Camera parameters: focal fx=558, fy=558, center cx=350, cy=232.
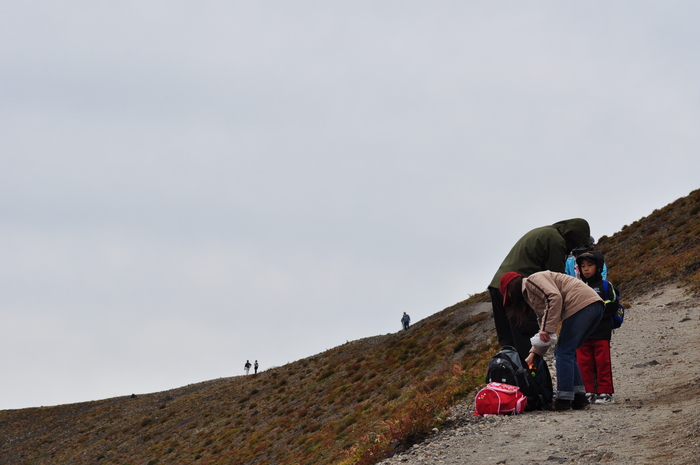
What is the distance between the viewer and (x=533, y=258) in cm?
730

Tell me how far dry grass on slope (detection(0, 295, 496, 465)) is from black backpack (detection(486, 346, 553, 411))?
115 centimetres

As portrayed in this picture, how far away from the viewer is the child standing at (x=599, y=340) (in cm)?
731

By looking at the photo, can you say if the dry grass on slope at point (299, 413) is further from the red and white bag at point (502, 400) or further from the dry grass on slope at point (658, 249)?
the dry grass on slope at point (658, 249)

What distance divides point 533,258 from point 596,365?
5.60 ft

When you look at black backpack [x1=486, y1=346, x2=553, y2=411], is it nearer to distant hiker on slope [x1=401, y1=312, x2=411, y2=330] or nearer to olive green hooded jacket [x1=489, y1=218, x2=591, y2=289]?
olive green hooded jacket [x1=489, y1=218, x2=591, y2=289]

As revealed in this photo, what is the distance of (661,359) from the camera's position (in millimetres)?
9328

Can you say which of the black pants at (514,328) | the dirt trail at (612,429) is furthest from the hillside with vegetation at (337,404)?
the black pants at (514,328)

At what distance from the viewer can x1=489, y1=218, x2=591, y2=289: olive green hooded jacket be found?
7.23 metres

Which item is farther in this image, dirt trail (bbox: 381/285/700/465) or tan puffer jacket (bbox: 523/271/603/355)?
tan puffer jacket (bbox: 523/271/603/355)

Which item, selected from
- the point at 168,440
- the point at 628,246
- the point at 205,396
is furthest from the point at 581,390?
the point at 205,396

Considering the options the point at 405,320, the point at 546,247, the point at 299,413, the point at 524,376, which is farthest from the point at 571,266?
the point at 405,320

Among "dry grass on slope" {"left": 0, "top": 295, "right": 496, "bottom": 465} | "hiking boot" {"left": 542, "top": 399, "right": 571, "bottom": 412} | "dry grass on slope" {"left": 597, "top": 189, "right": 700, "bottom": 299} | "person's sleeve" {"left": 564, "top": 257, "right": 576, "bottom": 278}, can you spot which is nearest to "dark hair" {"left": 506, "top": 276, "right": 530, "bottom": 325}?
"hiking boot" {"left": 542, "top": 399, "right": 571, "bottom": 412}

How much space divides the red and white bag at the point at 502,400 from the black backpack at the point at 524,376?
0.07 metres

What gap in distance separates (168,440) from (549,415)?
33.1m
